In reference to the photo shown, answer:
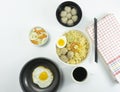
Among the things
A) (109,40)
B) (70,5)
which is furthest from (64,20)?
(109,40)

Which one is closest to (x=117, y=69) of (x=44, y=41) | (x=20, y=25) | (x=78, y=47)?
(x=78, y=47)

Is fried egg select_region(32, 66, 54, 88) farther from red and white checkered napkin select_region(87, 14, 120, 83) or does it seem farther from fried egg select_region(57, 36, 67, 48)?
red and white checkered napkin select_region(87, 14, 120, 83)

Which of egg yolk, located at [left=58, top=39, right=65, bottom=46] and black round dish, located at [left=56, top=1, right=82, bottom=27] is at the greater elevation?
black round dish, located at [left=56, top=1, right=82, bottom=27]

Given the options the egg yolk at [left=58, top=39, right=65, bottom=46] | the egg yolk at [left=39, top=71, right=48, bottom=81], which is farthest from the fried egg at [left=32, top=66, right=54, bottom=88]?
the egg yolk at [left=58, top=39, right=65, bottom=46]

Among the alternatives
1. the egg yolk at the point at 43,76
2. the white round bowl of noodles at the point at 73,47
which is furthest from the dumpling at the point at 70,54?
the egg yolk at the point at 43,76

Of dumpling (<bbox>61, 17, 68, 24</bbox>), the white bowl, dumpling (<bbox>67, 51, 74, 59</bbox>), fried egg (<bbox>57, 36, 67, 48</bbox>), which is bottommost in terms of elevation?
dumpling (<bbox>67, 51, 74, 59</bbox>)

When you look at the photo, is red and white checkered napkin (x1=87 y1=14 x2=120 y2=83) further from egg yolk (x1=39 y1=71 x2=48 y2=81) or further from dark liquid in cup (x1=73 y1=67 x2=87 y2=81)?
egg yolk (x1=39 y1=71 x2=48 y2=81)

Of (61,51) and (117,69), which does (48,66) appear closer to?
(61,51)
